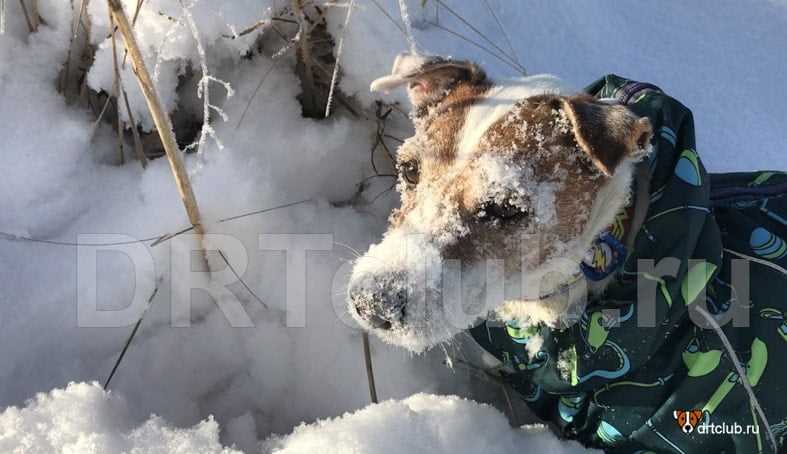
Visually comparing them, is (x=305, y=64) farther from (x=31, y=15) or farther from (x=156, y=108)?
(x=31, y=15)

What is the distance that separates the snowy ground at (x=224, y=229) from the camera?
2148 mm

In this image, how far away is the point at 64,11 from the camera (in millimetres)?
2422

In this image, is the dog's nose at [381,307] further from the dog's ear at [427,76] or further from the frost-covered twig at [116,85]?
the frost-covered twig at [116,85]

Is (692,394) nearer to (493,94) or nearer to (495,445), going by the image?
(495,445)

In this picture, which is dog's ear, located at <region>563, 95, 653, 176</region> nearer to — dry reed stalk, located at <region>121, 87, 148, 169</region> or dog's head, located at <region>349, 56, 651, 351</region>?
dog's head, located at <region>349, 56, 651, 351</region>

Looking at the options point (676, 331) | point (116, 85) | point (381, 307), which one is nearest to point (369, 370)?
point (381, 307)

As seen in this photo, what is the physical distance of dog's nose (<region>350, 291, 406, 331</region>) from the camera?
1.58m

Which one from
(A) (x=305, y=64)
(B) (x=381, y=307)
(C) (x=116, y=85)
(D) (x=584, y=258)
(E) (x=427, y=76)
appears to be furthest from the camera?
(A) (x=305, y=64)

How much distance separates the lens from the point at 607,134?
63.6 inches

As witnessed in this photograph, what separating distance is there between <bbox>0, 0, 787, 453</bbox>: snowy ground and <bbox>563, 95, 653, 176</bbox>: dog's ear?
86 centimetres

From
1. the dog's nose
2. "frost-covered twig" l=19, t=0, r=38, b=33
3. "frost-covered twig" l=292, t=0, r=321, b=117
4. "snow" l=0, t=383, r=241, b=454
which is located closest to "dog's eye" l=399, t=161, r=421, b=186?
the dog's nose

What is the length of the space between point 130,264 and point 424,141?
117cm

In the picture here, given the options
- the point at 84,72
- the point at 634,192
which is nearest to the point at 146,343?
the point at 84,72

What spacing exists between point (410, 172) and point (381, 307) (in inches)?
17.3
